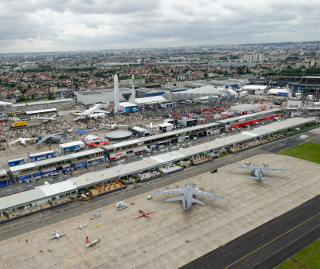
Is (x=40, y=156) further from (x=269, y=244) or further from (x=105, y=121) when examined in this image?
(x=269, y=244)

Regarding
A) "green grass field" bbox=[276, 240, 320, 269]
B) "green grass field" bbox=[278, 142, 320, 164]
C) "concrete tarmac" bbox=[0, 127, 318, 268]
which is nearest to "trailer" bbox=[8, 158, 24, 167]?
"concrete tarmac" bbox=[0, 127, 318, 268]

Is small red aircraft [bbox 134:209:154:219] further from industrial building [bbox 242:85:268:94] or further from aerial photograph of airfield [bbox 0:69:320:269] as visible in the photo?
industrial building [bbox 242:85:268:94]

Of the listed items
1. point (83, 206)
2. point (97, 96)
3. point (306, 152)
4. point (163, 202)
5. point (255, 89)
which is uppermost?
point (255, 89)

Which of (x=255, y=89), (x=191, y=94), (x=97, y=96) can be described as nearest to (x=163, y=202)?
(x=191, y=94)

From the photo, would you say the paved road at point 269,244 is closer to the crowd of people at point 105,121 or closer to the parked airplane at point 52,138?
the parked airplane at point 52,138

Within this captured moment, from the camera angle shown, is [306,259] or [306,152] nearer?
[306,259]
